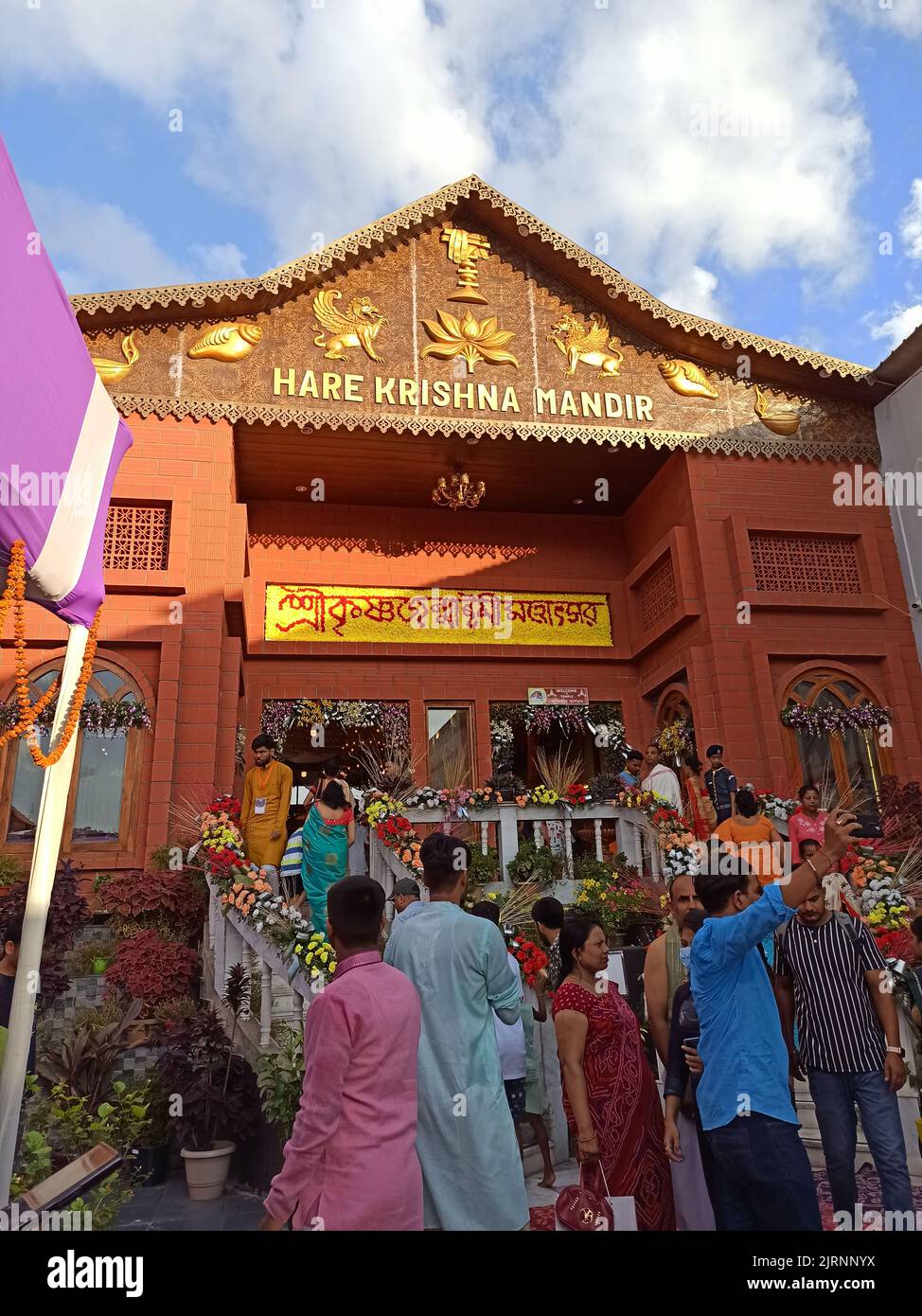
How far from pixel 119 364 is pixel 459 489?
504 centimetres

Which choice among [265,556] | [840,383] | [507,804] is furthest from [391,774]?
[840,383]

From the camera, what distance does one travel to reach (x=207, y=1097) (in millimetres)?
5520

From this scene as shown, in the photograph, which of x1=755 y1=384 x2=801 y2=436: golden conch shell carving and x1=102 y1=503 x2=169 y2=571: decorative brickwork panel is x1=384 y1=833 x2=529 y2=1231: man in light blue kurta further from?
x1=755 y1=384 x2=801 y2=436: golden conch shell carving

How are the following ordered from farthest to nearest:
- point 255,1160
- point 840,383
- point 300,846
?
point 840,383 → point 300,846 → point 255,1160

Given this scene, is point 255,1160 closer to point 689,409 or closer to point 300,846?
point 300,846

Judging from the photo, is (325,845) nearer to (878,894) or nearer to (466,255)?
(878,894)

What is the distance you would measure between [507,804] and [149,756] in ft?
14.3

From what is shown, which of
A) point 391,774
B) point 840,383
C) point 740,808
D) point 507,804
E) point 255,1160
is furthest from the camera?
point 840,383

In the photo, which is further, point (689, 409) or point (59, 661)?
point (689, 409)

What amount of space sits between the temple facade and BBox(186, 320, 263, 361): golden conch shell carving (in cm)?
4

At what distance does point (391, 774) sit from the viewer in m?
10.2

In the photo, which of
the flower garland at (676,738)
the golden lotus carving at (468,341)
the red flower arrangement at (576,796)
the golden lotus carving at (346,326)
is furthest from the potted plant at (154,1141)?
the golden lotus carving at (468,341)

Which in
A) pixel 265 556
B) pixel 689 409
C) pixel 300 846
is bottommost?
pixel 300 846

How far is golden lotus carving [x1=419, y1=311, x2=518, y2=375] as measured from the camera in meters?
12.6
